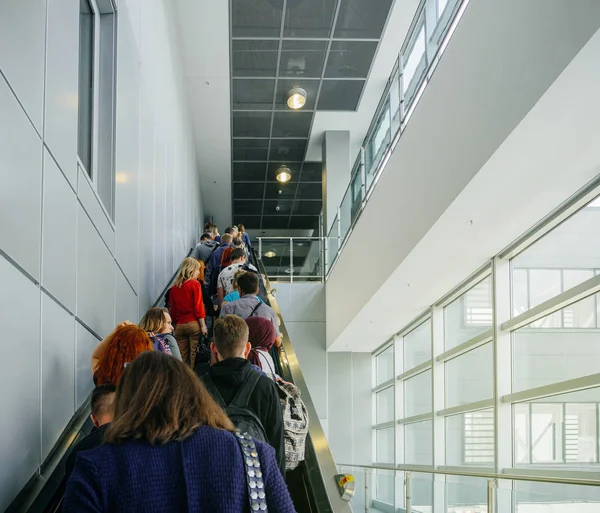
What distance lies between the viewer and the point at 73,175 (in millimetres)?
5020

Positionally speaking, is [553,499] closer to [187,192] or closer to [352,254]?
[352,254]

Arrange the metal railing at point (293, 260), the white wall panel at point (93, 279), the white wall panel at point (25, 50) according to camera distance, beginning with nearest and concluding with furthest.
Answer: the white wall panel at point (25, 50) → the white wall panel at point (93, 279) → the metal railing at point (293, 260)

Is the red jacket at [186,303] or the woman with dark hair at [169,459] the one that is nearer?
the woman with dark hair at [169,459]

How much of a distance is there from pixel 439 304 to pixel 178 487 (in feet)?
40.0

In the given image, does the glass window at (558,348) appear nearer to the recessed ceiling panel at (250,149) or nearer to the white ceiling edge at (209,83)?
the white ceiling edge at (209,83)

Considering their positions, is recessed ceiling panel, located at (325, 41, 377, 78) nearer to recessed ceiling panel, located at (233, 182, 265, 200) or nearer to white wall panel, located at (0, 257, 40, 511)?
recessed ceiling panel, located at (233, 182, 265, 200)

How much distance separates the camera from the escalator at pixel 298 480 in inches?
134

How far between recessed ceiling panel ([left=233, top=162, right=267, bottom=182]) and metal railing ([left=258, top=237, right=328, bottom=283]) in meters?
3.83

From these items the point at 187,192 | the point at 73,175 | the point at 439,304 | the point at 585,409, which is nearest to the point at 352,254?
the point at 439,304

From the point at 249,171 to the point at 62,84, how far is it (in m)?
18.6

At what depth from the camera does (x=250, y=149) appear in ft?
69.4

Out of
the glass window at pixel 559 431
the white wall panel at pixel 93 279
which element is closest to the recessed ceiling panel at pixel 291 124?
the glass window at pixel 559 431

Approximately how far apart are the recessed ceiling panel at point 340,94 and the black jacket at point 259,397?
46.0 feet

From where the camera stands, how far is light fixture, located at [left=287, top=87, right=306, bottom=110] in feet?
56.3
